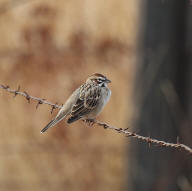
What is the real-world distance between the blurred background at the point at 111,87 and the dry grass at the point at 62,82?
18mm

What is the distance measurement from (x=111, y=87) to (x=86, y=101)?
3.89m

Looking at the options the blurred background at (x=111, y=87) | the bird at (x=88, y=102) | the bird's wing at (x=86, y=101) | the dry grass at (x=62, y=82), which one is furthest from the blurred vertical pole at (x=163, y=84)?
the bird's wing at (x=86, y=101)

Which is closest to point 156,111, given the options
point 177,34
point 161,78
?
point 161,78

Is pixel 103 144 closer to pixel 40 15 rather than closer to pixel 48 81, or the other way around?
pixel 48 81

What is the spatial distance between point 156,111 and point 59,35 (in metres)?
3.66

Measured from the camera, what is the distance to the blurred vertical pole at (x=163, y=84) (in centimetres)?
1062

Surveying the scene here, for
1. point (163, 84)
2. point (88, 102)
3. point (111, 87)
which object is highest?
point (111, 87)

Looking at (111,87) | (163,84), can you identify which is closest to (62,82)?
(111,87)

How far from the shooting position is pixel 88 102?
29.6 feet

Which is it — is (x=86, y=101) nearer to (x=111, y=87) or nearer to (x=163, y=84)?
(x=163, y=84)

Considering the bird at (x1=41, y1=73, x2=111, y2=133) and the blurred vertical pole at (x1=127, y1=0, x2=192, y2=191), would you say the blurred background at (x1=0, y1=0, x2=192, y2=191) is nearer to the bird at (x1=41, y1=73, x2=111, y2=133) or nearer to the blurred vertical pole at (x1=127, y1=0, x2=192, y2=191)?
the blurred vertical pole at (x1=127, y1=0, x2=192, y2=191)

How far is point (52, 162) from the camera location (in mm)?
12906

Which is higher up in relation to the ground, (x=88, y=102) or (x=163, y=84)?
(x=163, y=84)

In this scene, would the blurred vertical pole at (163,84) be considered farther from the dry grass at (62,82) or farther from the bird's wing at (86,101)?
the bird's wing at (86,101)
